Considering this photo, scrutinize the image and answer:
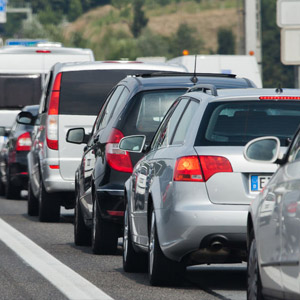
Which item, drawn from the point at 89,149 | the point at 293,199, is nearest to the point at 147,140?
the point at 89,149

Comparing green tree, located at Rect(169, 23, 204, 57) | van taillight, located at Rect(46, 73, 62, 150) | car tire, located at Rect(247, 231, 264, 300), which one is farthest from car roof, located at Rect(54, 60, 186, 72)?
green tree, located at Rect(169, 23, 204, 57)

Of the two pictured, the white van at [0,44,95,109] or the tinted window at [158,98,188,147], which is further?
the white van at [0,44,95,109]

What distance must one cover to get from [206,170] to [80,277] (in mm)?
1776

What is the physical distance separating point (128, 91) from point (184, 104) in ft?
6.10

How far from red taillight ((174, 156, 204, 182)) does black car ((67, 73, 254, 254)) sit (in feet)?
8.24

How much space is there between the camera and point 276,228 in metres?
6.86

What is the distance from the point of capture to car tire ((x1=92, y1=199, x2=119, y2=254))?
468 inches

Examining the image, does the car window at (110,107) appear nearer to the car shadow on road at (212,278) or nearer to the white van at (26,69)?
the car shadow on road at (212,278)

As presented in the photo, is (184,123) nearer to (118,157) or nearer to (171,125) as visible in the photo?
(171,125)

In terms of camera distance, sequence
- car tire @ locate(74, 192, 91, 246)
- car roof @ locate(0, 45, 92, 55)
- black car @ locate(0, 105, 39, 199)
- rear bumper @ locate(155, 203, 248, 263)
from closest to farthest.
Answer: rear bumper @ locate(155, 203, 248, 263) → car tire @ locate(74, 192, 91, 246) → black car @ locate(0, 105, 39, 199) → car roof @ locate(0, 45, 92, 55)

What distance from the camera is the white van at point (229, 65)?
103 feet

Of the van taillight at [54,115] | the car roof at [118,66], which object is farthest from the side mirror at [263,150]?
the van taillight at [54,115]

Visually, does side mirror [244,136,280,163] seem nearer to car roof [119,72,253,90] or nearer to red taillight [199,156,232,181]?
red taillight [199,156,232,181]

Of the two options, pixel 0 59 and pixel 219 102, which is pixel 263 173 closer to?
pixel 219 102
